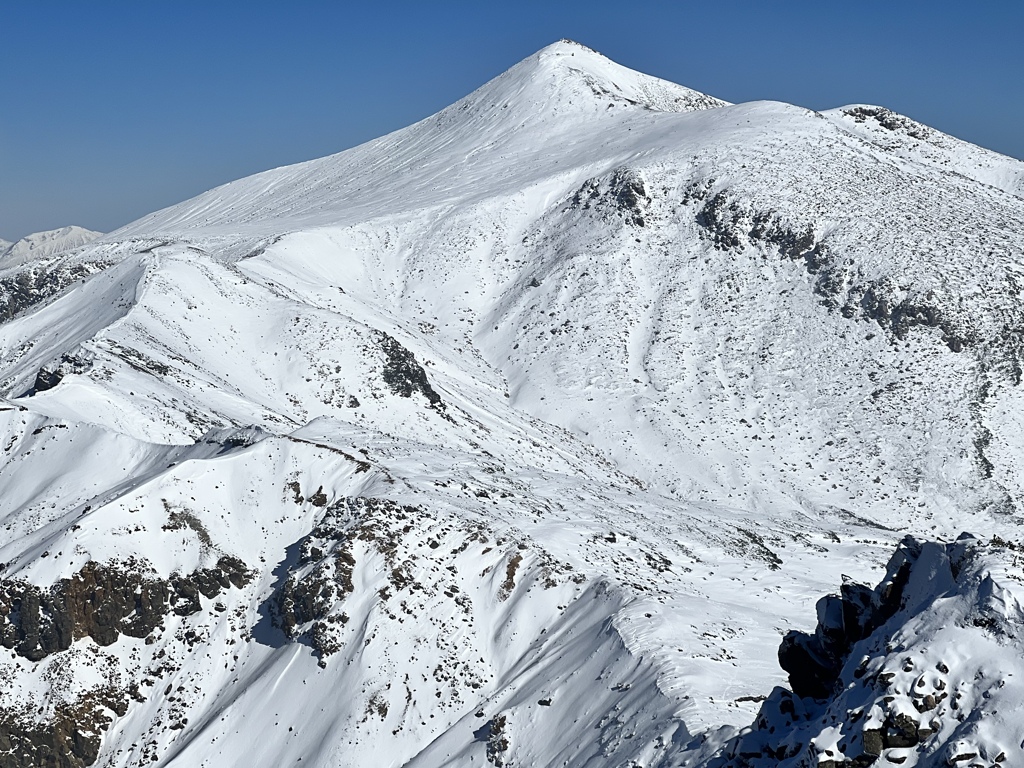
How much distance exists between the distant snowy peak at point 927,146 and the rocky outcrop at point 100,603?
7527 cm

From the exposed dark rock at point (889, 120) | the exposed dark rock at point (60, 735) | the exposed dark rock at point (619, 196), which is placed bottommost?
the exposed dark rock at point (60, 735)

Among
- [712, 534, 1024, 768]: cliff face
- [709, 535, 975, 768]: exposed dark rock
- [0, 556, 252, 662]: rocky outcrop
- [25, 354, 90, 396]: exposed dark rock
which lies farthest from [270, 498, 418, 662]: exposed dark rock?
[25, 354, 90, 396]: exposed dark rock

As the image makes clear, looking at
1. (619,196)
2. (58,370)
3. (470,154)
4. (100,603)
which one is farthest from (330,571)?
(470,154)

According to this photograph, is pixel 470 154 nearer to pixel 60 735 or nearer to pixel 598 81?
pixel 598 81

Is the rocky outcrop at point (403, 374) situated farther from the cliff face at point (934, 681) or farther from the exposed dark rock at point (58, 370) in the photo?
the cliff face at point (934, 681)

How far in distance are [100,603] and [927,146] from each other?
279ft

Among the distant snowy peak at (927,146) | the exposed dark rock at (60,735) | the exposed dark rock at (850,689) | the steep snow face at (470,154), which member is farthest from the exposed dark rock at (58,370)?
the distant snowy peak at (927,146)

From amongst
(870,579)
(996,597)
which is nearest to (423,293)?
(870,579)

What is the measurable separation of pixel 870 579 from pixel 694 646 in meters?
16.1

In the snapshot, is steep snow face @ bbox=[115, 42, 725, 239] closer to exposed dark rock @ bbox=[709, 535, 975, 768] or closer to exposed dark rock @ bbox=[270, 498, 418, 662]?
exposed dark rock @ bbox=[270, 498, 418, 662]

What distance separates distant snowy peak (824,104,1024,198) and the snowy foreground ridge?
54 cm

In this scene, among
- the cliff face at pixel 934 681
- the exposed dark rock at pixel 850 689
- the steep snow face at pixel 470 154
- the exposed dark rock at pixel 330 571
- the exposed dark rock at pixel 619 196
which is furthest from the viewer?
the steep snow face at pixel 470 154

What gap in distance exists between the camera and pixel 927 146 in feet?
297

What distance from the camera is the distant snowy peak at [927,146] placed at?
87.4 meters
